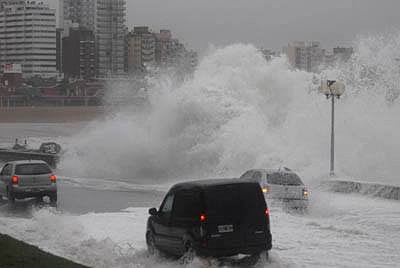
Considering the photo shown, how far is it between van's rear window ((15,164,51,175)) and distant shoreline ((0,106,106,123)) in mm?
119201

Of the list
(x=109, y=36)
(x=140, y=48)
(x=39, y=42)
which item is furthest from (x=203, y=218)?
(x=39, y=42)

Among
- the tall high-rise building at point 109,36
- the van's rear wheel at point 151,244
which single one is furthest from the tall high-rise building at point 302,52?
the van's rear wheel at point 151,244

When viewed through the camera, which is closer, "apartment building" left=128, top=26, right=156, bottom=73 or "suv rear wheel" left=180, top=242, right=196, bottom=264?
"suv rear wheel" left=180, top=242, right=196, bottom=264

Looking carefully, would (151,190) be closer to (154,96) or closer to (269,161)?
(269,161)

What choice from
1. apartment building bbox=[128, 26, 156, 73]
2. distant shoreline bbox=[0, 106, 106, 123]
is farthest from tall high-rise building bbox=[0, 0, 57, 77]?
distant shoreline bbox=[0, 106, 106, 123]

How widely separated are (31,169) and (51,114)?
12661 centimetres

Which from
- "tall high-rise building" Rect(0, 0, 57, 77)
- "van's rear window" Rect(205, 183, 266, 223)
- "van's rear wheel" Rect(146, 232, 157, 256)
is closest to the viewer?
"van's rear window" Rect(205, 183, 266, 223)

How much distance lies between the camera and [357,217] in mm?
19766

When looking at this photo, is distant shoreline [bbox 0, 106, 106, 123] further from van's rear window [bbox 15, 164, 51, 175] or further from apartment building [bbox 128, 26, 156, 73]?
van's rear window [bbox 15, 164, 51, 175]

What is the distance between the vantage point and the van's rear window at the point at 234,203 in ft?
38.7

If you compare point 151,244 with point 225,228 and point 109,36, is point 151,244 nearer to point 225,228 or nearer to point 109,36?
point 225,228

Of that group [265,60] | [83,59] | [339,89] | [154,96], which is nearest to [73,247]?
[339,89]

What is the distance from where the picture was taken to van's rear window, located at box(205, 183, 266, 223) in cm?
1178

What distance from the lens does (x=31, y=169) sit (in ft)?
75.9
